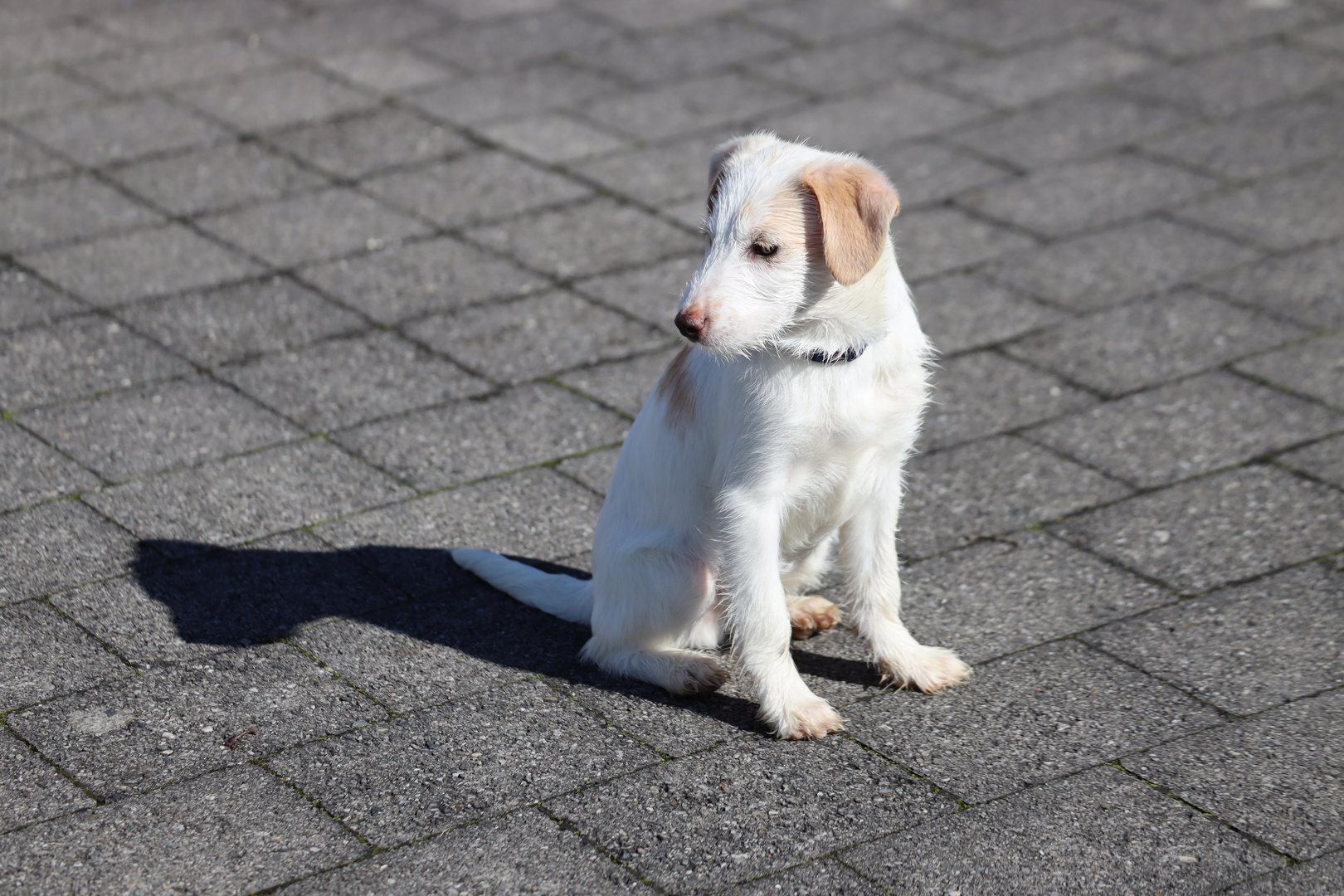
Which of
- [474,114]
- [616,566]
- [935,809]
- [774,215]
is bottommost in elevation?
[935,809]

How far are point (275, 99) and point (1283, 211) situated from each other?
4989 mm

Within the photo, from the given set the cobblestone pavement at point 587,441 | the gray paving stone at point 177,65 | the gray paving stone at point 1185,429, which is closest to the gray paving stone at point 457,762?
the cobblestone pavement at point 587,441

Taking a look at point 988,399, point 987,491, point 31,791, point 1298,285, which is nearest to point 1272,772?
point 987,491

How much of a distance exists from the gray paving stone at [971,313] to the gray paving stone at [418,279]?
1.60 m

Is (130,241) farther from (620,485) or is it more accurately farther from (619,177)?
(620,485)

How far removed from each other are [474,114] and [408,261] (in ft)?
5.42

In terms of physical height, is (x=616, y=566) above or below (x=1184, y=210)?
below

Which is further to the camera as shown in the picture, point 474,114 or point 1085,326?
point 474,114

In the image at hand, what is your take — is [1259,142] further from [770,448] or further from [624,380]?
[770,448]

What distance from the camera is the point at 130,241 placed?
6.13m

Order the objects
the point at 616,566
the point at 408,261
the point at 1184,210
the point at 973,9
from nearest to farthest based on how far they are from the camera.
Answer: the point at 616,566, the point at 408,261, the point at 1184,210, the point at 973,9

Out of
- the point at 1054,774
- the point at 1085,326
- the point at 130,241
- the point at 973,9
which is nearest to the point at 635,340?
the point at 1085,326

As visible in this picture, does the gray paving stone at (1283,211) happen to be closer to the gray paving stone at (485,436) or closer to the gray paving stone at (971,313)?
the gray paving stone at (971,313)

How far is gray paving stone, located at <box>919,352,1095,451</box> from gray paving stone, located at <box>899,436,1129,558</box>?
10cm
